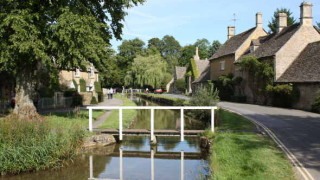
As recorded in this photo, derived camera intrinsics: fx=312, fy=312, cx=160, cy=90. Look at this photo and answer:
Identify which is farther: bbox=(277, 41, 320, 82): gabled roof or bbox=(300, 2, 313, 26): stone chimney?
bbox=(300, 2, 313, 26): stone chimney

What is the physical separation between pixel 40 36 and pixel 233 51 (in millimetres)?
28621

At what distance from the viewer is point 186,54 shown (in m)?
108

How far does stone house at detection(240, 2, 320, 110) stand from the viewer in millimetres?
25562

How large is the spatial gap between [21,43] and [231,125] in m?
11.4

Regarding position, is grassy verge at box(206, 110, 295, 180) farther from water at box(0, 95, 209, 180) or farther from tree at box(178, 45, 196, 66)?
tree at box(178, 45, 196, 66)

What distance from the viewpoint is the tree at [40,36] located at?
589 inches

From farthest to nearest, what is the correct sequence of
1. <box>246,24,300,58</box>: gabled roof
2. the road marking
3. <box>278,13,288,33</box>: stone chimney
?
<box>278,13,288,33</box>: stone chimney < <box>246,24,300,58</box>: gabled roof < the road marking

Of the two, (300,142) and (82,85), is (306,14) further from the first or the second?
(82,85)

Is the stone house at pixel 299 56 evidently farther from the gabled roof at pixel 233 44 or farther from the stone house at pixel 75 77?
the stone house at pixel 75 77

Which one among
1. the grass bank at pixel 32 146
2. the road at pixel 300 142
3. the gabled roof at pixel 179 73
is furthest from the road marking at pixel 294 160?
the gabled roof at pixel 179 73

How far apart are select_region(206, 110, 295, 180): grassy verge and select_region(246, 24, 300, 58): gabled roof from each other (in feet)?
65.0

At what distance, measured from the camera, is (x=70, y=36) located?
15.6 meters

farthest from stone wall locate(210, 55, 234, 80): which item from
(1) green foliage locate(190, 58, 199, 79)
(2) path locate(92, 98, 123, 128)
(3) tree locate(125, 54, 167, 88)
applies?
(3) tree locate(125, 54, 167, 88)

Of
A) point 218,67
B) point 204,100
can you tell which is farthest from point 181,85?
point 204,100
